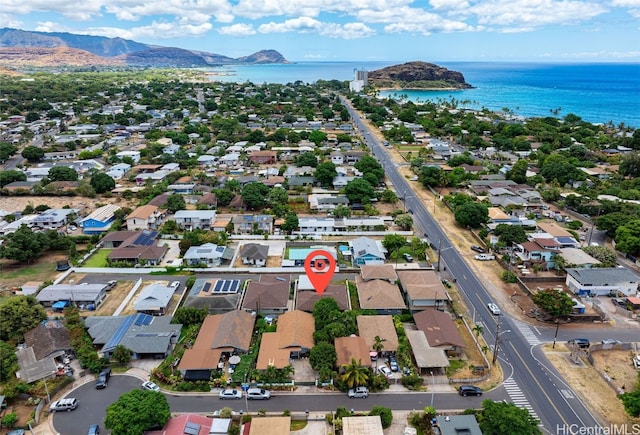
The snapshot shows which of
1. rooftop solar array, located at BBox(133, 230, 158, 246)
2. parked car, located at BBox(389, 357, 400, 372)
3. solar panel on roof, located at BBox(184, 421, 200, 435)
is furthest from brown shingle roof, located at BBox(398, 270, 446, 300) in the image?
rooftop solar array, located at BBox(133, 230, 158, 246)

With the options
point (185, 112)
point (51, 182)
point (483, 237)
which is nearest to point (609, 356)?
point (483, 237)

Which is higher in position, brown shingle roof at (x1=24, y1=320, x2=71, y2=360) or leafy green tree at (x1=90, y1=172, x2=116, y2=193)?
leafy green tree at (x1=90, y1=172, x2=116, y2=193)

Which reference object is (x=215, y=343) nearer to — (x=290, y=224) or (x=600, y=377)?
(x=290, y=224)

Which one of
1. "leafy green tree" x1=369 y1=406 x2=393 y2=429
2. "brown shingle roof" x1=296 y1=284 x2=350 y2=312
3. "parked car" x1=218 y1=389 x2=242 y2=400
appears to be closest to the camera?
"leafy green tree" x1=369 y1=406 x2=393 y2=429

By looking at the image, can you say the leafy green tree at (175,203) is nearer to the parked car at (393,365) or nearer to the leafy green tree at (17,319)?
the leafy green tree at (17,319)

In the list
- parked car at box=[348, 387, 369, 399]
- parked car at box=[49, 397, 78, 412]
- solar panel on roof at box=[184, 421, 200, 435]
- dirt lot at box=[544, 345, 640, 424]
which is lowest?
parked car at box=[49, 397, 78, 412]
